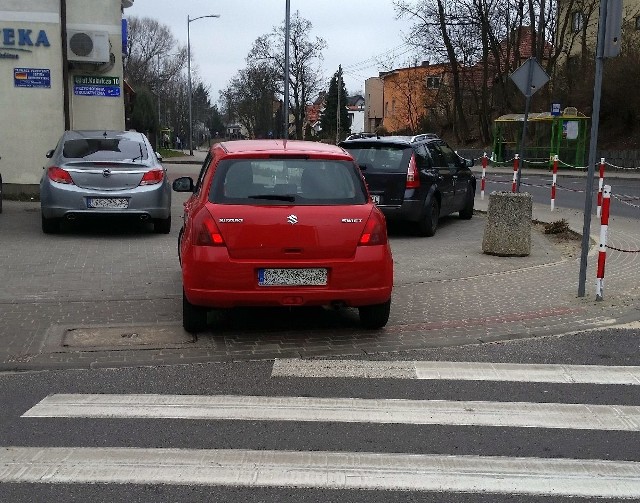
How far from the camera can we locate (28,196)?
1706 cm

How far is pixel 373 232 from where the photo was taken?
21.0 ft

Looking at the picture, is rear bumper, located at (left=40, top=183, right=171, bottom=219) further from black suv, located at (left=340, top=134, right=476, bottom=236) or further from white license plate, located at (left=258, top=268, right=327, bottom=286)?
white license plate, located at (left=258, top=268, right=327, bottom=286)

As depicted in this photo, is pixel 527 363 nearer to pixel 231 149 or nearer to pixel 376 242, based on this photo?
pixel 376 242

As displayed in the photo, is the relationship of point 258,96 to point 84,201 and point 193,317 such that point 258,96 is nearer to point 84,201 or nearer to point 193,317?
point 84,201

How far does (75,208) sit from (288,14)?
71.7 ft

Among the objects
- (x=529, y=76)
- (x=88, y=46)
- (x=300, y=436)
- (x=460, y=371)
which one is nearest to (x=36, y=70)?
(x=88, y=46)

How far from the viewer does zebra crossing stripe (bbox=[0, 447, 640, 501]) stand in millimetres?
3818

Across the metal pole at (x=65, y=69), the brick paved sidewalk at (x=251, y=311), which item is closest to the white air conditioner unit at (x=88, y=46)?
the metal pole at (x=65, y=69)

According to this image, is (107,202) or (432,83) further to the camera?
(432,83)

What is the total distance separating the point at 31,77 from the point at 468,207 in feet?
32.1

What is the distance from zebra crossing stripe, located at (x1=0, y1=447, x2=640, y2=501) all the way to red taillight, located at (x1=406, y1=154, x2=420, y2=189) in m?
8.63

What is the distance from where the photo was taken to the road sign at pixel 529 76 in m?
11.9

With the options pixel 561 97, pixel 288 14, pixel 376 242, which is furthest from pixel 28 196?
pixel 561 97

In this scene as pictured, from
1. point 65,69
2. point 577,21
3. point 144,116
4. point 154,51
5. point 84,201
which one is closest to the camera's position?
point 84,201
